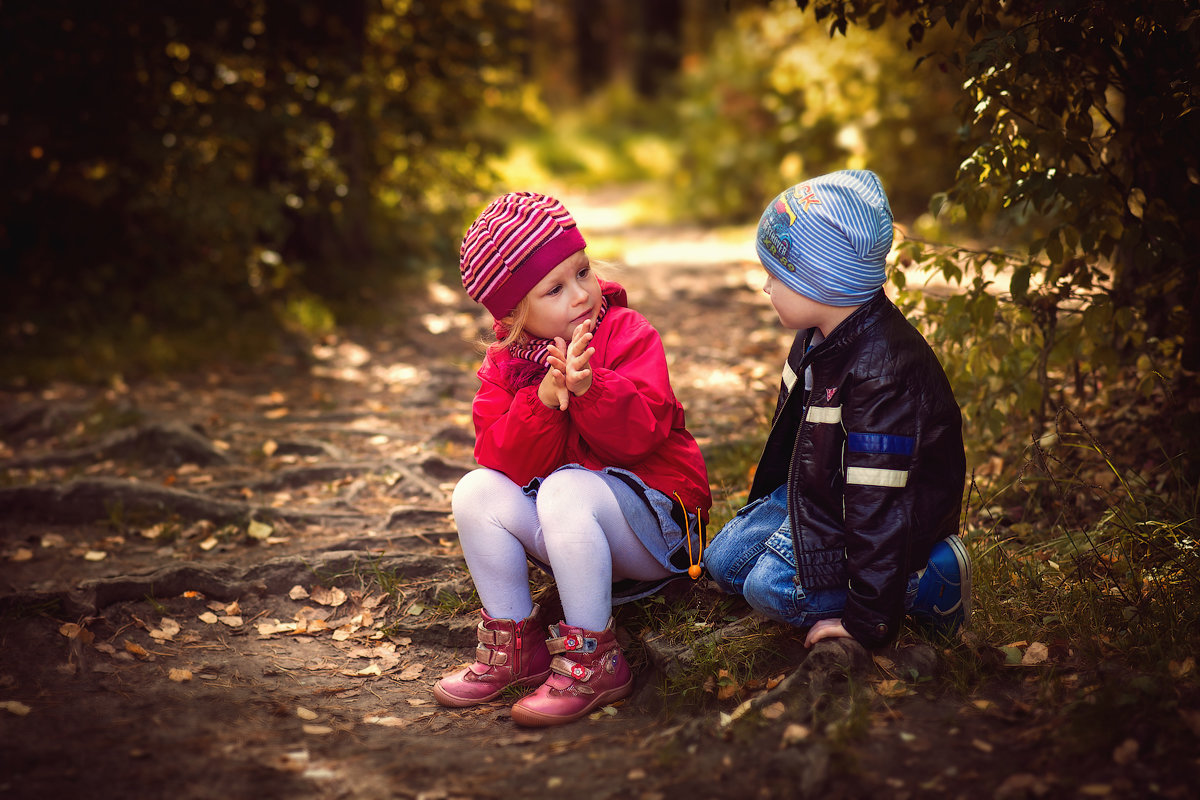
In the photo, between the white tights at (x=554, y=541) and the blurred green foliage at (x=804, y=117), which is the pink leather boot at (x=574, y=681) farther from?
the blurred green foliage at (x=804, y=117)

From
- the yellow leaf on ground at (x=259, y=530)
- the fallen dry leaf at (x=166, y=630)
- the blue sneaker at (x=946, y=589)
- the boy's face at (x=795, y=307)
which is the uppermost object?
the boy's face at (x=795, y=307)

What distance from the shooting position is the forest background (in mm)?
3104

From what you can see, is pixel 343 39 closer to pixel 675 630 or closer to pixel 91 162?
pixel 91 162

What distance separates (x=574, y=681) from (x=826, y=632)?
28.5 inches

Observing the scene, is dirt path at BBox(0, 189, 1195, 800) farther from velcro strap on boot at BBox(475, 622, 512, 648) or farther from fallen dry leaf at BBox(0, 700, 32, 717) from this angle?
velcro strap on boot at BBox(475, 622, 512, 648)

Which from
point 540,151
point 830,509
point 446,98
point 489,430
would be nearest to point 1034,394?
point 830,509

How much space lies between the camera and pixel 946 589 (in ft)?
8.71

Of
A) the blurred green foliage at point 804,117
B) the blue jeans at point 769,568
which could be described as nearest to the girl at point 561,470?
the blue jeans at point 769,568

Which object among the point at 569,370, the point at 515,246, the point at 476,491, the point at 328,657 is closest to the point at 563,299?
the point at 515,246

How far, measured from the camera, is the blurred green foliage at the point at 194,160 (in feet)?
21.5

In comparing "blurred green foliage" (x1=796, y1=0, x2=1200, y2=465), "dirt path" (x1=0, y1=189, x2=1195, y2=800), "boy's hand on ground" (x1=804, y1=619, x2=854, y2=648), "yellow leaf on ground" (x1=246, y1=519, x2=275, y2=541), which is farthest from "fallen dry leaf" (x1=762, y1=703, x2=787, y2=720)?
"yellow leaf on ground" (x1=246, y1=519, x2=275, y2=541)

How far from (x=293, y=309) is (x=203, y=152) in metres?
1.36

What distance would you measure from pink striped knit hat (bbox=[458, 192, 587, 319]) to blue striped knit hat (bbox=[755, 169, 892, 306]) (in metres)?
0.62

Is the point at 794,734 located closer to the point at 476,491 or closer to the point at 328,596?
the point at 476,491
